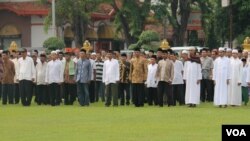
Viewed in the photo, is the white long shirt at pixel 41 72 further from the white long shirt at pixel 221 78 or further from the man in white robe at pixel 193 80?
the white long shirt at pixel 221 78

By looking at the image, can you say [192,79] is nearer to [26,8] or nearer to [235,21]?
[235,21]

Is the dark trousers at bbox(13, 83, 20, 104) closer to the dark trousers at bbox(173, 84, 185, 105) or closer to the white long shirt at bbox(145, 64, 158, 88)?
the white long shirt at bbox(145, 64, 158, 88)

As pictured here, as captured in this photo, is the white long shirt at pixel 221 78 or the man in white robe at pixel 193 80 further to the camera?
the man in white robe at pixel 193 80

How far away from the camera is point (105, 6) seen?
64625 millimetres

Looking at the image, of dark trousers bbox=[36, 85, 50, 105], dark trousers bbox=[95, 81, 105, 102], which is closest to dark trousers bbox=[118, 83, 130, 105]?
dark trousers bbox=[95, 81, 105, 102]

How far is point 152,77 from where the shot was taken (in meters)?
29.6

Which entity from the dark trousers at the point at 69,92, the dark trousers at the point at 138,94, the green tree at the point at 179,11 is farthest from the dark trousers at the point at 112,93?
the green tree at the point at 179,11

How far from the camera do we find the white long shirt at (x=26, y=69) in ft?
99.0

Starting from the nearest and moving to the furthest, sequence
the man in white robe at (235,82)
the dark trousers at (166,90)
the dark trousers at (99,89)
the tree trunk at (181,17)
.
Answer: the man in white robe at (235,82), the dark trousers at (166,90), the dark trousers at (99,89), the tree trunk at (181,17)

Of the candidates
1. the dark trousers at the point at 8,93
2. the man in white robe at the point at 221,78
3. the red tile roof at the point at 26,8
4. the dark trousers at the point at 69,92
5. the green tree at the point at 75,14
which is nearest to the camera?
the man in white robe at the point at 221,78
